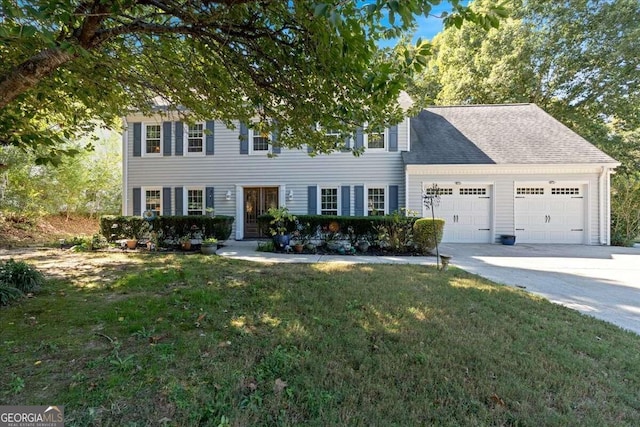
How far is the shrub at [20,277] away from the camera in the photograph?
414 centimetres

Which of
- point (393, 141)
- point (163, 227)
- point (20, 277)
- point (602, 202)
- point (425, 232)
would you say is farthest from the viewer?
point (393, 141)

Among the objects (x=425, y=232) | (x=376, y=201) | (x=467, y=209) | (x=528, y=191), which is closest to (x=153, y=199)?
(x=376, y=201)

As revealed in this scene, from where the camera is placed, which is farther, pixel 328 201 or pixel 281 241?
pixel 328 201

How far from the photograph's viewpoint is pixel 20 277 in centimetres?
424

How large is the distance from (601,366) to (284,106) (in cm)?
500

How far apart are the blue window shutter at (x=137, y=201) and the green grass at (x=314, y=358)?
7.94m

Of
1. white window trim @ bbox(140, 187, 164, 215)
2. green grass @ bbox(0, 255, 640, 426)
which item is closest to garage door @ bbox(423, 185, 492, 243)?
green grass @ bbox(0, 255, 640, 426)

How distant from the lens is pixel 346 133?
15.4 feet

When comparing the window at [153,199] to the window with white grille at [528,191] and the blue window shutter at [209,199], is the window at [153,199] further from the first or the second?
the window with white grille at [528,191]

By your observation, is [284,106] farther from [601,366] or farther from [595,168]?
[595,168]

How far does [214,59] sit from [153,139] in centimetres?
880

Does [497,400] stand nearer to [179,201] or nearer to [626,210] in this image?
[179,201]

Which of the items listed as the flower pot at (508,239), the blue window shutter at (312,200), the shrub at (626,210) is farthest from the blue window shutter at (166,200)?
the shrub at (626,210)

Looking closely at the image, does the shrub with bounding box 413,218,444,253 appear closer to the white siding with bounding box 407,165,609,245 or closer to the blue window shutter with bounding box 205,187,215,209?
the white siding with bounding box 407,165,609,245
